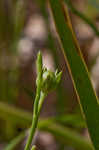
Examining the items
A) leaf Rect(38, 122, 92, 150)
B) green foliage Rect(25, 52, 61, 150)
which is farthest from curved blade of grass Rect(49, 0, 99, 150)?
leaf Rect(38, 122, 92, 150)

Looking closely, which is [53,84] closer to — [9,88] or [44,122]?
[44,122]

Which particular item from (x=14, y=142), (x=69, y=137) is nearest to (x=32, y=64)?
(x=69, y=137)

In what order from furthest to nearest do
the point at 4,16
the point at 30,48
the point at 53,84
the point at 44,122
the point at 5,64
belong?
the point at 30,48
the point at 4,16
the point at 5,64
the point at 44,122
the point at 53,84

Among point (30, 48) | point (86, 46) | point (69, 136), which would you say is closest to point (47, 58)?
point (30, 48)

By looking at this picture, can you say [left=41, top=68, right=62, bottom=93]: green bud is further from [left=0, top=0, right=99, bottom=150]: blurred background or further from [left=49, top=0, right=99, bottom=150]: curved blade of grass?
[left=0, top=0, right=99, bottom=150]: blurred background

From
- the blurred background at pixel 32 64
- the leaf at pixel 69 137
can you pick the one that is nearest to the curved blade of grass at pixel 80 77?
the blurred background at pixel 32 64

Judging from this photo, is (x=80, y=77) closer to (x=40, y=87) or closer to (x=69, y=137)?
(x=40, y=87)
